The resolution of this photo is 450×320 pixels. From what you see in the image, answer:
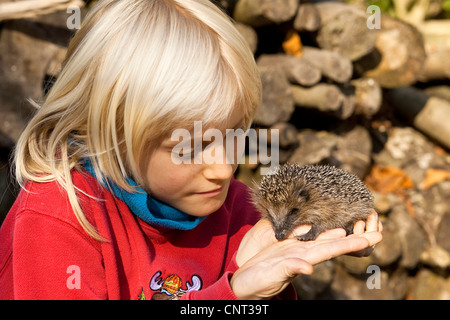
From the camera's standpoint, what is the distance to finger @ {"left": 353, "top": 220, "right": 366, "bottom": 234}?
2557 millimetres

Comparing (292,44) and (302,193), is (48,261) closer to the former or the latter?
(302,193)

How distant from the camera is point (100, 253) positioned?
7.41 feet

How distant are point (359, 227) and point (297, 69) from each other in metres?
2.79

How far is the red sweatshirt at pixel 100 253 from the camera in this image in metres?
2.06

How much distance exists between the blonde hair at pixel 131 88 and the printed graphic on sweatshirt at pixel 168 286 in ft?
1.51

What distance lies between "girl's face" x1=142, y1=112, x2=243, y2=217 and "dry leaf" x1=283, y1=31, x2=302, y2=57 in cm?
317

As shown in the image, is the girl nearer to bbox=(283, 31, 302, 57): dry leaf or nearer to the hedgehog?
the hedgehog

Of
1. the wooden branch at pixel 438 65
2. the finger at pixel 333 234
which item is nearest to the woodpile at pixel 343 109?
the wooden branch at pixel 438 65

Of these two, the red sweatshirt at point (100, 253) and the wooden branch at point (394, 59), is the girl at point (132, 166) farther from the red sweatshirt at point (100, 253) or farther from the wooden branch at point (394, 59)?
the wooden branch at point (394, 59)

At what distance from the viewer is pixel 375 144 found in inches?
256

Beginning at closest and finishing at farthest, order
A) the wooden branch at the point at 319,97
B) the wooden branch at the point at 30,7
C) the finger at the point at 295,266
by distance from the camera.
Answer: the finger at the point at 295,266 → the wooden branch at the point at 30,7 → the wooden branch at the point at 319,97

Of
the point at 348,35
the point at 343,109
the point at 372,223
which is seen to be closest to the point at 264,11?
the point at 348,35
